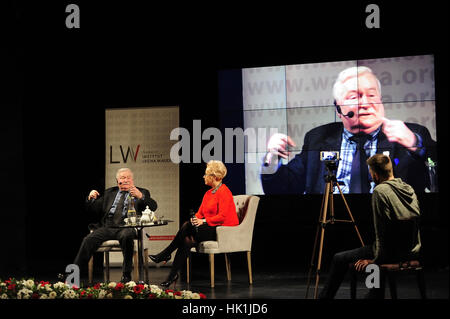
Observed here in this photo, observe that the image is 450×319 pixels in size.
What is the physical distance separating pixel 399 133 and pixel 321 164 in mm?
1002

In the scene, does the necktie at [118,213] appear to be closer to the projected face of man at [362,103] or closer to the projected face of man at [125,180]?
the projected face of man at [125,180]

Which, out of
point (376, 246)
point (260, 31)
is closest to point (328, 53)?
point (260, 31)

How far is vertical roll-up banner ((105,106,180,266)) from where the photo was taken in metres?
7.68

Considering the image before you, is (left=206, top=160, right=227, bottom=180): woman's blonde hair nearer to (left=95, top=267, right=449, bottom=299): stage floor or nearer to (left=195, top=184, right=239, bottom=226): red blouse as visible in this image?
(left=195, top=184, right=239, bottom=226): red blouse

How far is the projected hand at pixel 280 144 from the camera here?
289 inches

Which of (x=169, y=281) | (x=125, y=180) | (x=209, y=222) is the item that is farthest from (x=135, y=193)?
(x=169, y=281)

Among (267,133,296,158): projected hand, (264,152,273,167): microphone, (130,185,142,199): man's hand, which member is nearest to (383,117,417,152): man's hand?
(267,133,296,158): projected hand

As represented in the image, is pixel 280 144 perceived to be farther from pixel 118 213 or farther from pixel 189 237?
pixel 118 213

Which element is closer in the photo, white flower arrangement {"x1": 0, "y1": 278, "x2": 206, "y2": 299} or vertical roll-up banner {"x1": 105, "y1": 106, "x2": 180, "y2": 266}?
white flower arrangement {"x1": 0, "y1": 278, "x2": 206, "y2": 299}

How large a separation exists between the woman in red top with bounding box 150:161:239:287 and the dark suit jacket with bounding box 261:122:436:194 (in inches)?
59.6

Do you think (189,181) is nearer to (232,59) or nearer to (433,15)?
(232,59)

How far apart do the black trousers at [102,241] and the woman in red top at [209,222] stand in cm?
24

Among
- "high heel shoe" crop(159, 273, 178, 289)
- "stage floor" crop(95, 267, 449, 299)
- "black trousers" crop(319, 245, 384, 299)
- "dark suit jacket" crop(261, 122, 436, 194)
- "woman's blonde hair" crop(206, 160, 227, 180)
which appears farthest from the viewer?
"dark suit jacket" crop(261, 122, 436, 194)

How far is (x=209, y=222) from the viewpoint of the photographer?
5.88 meters
